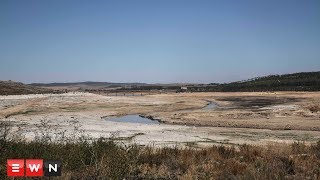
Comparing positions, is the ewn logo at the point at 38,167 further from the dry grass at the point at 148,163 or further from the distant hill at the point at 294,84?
the distant hill at the point at 294,84

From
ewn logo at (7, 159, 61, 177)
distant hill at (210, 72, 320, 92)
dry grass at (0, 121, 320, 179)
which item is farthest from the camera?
distant hill at (210, 72, 320, 92)

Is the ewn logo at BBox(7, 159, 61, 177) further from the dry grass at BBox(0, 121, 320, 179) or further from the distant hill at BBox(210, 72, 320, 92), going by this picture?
the distant hill at BBox(210, 72, 320, 92)

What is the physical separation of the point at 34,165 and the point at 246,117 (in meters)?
31.0

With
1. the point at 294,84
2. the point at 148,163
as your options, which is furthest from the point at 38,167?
the point at 294,84

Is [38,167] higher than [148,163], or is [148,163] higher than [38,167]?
[38,167]

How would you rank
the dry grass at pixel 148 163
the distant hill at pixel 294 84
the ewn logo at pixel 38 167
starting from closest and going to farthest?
the ewn logo at pixel 38 167 → the dry grass at pixel 148 163 → the distant hill at pixel 294 84

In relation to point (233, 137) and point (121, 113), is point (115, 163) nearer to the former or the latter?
point (233, 137)

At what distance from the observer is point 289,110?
39469mm

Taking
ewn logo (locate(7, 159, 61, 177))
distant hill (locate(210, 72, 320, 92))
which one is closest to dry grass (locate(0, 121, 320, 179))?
ewn logo (locate(7, 159, 61, 177))

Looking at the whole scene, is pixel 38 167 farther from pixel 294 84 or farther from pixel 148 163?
pixel 294 84

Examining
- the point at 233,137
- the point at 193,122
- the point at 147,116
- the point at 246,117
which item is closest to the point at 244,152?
the point at 233,137

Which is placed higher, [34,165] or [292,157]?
[34,165]

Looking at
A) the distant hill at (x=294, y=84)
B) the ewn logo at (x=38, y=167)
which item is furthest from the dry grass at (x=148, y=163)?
the distant hill at (x=294, y=84)

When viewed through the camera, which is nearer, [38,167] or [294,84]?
[38,167]
